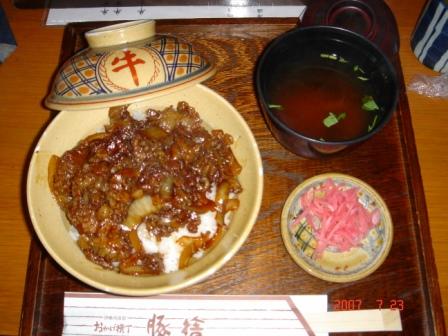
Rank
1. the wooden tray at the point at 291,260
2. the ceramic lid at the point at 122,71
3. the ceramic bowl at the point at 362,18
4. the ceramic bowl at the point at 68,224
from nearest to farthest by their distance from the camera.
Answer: the ceramic bowl at the point at 68,224 → the ceramic lid at the point at 122,71 → the wooden tray at the point at 291,260 → the ceramic bowl at the point at 362,18

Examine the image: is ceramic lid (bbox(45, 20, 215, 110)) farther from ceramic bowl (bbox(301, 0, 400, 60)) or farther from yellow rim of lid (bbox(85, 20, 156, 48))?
ceramic bowl (bbox(301, 0, 400, 60))

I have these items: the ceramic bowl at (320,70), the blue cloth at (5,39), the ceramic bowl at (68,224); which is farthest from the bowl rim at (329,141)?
the blue cloth at (5,39)

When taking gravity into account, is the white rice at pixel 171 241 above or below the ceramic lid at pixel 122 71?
below

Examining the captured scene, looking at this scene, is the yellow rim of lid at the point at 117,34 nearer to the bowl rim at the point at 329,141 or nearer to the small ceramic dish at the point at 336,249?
the bowl rim at the point at 329,141

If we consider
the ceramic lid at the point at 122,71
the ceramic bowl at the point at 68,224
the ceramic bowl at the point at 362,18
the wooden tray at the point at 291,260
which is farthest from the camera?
the ceramic bowl at the point at 362,18

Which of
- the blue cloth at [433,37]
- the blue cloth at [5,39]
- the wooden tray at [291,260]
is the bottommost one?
the wooden tray at [291,260]

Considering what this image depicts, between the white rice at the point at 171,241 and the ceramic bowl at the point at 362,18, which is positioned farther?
the ceramic bowl at the point at 362,18

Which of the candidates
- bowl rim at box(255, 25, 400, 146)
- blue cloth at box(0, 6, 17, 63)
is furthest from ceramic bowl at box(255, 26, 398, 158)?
blue cloth at box(0, 6, 17, 63)
